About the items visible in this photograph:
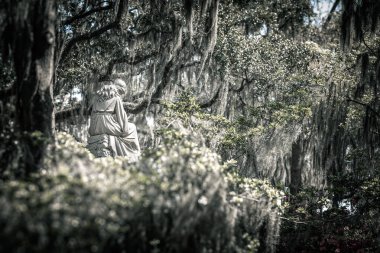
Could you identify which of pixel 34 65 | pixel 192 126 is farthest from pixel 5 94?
pixel 192 126

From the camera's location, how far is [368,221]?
996 cm

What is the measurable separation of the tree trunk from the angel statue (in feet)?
7.99

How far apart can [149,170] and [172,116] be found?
20.7ft

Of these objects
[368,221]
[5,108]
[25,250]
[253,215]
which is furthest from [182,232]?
Result: [368,221]

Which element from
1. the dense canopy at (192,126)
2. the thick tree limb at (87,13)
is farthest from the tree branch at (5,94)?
the thick tree limb at (87,13)

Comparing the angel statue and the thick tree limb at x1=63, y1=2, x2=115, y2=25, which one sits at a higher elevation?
the thick tree limb at x1=63, y1=2, x2=115, y2=25

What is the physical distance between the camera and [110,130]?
26.6ft

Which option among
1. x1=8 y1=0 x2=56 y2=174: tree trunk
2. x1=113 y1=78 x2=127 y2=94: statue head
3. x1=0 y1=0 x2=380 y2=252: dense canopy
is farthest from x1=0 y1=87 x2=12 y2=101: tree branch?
x1=113 y1=78 x2=127 y2=94: statue head

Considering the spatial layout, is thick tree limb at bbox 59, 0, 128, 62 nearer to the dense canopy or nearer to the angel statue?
the dense canopy

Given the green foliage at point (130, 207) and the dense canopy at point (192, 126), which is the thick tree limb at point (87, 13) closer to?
the dense canopy at point (192, 126)

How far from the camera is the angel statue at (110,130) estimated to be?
8.03m

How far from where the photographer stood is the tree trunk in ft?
17.6

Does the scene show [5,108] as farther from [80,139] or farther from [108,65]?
[108,65]

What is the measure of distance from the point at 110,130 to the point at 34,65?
277 cm
